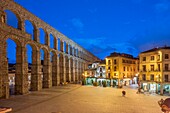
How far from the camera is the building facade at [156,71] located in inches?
1587

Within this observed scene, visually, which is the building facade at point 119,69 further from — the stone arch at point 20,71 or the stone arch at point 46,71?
the stone arch at point 20,71

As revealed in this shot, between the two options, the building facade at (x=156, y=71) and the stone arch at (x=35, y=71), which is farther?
the building facade at (x=156, y=71)

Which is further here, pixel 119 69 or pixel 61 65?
pixel 119 69

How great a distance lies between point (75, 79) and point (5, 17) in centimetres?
4295

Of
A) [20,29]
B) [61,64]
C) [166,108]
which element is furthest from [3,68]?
[61,64]

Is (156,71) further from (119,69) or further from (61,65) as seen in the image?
(61,65)

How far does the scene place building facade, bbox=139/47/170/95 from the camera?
4031cm

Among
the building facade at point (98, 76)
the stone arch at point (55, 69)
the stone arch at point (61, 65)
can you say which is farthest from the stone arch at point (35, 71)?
the building facade at point (98, 76)

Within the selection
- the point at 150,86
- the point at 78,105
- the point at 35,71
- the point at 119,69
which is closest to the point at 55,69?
the point at 35,71

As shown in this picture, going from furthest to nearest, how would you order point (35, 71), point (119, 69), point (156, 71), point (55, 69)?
point (119, 69), point (55, 69), point (156, 71), point (35, 71)

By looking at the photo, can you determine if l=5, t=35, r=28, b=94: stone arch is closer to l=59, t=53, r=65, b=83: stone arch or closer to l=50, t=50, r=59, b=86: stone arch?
l=50, t=50, r=59, b=86: stone arch

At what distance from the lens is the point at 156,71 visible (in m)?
41.8

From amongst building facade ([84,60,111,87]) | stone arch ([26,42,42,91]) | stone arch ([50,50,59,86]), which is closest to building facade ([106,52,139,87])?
building facade ([84,60,111,87])

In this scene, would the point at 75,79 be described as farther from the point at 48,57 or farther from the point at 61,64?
the point at 48,57
